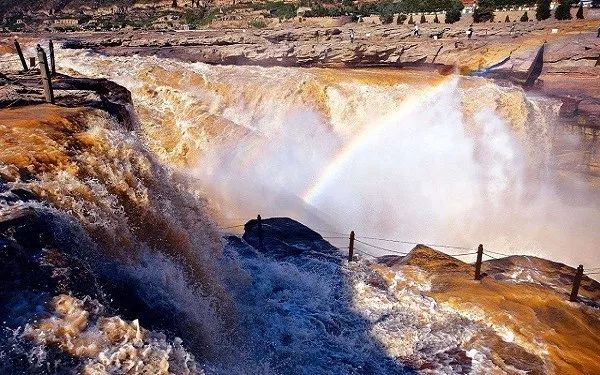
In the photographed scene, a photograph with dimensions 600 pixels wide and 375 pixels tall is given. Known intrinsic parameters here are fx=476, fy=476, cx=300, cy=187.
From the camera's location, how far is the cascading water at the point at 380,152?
50.1 feet

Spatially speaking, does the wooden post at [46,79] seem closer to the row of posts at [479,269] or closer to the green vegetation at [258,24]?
the row of posts at [479,269]

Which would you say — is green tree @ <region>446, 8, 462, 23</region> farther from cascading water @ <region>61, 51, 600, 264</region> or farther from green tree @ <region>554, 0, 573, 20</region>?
cascading water @ <region>61, 51, 600, 264</region>

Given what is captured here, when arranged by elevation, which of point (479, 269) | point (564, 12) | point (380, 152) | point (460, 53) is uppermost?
point (564, 12)

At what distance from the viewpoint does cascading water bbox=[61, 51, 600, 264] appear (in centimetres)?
1527

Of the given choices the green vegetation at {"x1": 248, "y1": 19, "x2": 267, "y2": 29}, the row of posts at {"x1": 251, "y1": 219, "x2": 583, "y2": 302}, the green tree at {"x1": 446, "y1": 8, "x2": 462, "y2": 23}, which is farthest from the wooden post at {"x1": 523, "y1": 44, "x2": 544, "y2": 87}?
the green vegetation at {"x1": 248, "y1": 19, "x2": 267, "y2": 29}

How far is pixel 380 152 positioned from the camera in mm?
16938

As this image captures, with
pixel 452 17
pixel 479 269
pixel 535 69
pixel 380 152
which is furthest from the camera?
pixel 452 17

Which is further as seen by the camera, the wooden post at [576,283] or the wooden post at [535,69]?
the wooden post at [535,69]

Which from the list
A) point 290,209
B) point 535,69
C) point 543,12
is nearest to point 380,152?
point 290,209

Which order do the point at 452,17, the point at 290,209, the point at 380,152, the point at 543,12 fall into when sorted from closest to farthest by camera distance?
1. the point at 290,209
2. the point at 380,152
3. the point at 543,12
4. the point at 452,17

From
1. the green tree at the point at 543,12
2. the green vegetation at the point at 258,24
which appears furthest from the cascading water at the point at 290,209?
the green vegetation at the point at 258,24

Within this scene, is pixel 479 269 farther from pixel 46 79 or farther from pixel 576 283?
pixel 46 79

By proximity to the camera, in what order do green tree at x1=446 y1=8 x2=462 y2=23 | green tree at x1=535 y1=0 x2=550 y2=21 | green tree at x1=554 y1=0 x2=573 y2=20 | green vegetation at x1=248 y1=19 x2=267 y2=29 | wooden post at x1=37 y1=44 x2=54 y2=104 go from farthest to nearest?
green vegetation at x1=248 y1=19 x2=267 y2=29
green tree at x1=446 y1=8 x2=462 y2=23
green tree at x1=535 y1=0 x2=550 y2=21
green tree at x1=554 y1=0 x2=573 y2=20
wooden post at x1=37 y1=44 x2=54 y2=104

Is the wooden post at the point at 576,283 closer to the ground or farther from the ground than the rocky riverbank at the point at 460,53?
closer to the ground
